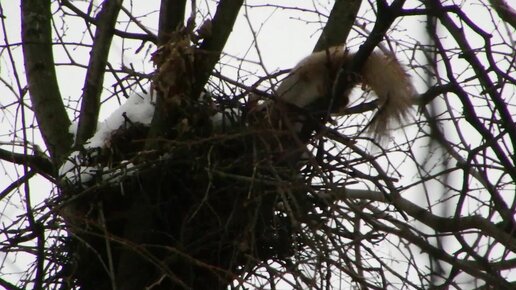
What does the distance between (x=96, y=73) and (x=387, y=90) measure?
117 centimetres

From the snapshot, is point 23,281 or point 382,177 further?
point 23,281

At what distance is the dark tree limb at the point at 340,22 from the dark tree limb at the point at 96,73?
2.86 feet

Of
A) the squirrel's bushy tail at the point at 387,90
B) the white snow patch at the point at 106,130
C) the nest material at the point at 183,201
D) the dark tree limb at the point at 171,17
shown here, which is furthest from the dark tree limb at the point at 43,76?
the squirrel's bushy tail at the point at 387,90

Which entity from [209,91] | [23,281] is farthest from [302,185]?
[23,281]

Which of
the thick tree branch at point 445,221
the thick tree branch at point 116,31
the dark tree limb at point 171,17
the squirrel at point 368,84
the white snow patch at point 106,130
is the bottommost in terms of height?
the thick tree branch at point 445,221

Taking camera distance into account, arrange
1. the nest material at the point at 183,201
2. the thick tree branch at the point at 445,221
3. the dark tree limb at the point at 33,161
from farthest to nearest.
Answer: the dark tree limb at the point at 33,161, the nest material at the point at 183,201, the thick tree branch at the point at 445,221

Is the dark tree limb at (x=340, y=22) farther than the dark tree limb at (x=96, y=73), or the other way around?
the dark tree limb at (x=340, y=22)

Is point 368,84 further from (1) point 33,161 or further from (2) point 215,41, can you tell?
(1) point 33,161

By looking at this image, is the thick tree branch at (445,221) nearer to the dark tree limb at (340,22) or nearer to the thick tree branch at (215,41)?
the thick tree branch at (215,41)

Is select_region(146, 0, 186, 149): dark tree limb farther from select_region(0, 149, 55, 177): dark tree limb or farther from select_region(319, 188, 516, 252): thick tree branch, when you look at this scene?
select_region(319, 188, 516, 252): thick tree branch

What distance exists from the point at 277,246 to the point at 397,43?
1214mm

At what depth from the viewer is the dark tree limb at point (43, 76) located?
3.40 meters

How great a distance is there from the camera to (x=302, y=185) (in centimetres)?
244

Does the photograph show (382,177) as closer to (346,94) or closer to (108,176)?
(346,94)
